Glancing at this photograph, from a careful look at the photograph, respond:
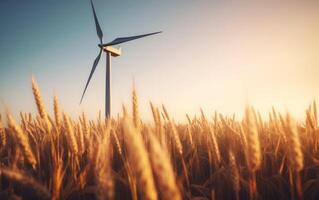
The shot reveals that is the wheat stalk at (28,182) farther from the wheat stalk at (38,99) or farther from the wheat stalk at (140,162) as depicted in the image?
the wheat stalk at (38,99)

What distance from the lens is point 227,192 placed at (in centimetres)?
158

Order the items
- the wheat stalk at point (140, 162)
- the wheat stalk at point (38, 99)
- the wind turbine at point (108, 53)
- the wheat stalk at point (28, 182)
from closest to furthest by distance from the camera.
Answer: the wheat stalk at point (140, 162) < the wheat stalk at point (28, 182) < the wheat stalk at point (38, 99) < the wind turbine at point (108, 53)

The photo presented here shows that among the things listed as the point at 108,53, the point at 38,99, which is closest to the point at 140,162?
the point at 38,99

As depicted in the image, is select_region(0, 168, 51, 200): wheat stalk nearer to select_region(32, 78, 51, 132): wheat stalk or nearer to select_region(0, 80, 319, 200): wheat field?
select_region(0, 80, 319, 200): wheat field

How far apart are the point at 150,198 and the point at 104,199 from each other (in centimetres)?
27

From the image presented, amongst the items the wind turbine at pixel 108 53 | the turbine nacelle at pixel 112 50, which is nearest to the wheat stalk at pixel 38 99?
the wind turbine at pixel 108 53

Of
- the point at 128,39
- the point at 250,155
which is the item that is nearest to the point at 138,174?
the point at 250,155

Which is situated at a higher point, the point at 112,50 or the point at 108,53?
the point at 112,50

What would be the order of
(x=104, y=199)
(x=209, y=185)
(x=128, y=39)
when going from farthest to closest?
(x=128, y=39) → (x=209, y=185) → (x=104, y=199)

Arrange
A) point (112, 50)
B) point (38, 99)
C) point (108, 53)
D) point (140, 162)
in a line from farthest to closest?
1. point (112, 50)
2. point (108, 53)
3. point (38, 99)
4. point (140, 162)

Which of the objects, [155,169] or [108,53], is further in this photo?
[108,53]

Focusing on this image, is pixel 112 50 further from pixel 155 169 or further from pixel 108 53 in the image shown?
pixel 155 169

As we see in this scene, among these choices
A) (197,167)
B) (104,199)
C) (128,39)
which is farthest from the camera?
(128,39)

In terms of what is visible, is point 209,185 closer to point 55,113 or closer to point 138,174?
point 138,174
